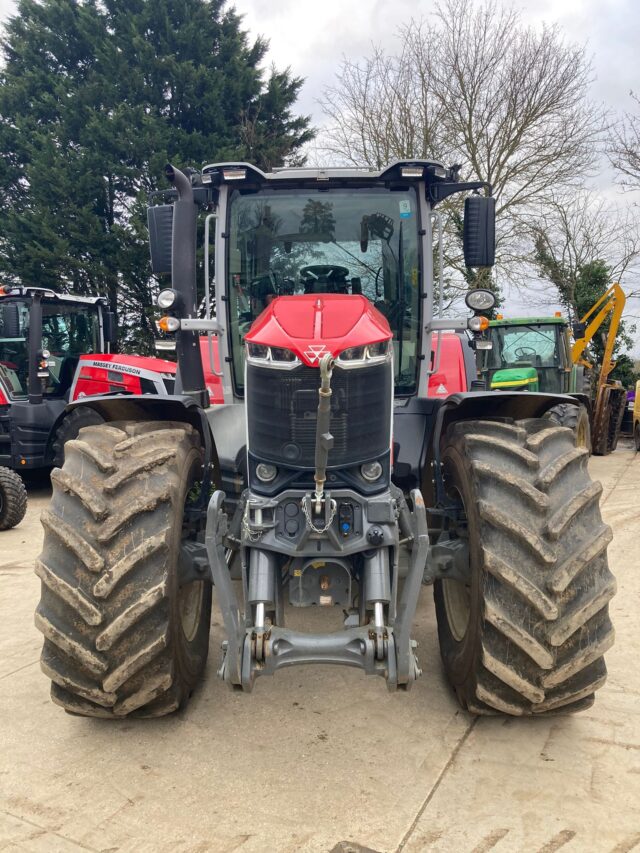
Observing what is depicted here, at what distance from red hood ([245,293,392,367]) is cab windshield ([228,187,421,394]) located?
0.90 meters

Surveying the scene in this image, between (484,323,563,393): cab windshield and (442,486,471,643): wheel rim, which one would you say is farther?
(484,323,563,393): cab windshield

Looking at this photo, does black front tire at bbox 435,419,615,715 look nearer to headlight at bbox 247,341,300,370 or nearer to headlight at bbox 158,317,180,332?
headlight at bbox 247,341,300,370

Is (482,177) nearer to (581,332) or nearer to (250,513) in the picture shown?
(581,332)

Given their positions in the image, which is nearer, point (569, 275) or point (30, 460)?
point (30, 460)

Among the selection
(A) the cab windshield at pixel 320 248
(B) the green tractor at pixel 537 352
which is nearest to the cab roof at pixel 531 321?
(B) the green tractor at pixel 537 352

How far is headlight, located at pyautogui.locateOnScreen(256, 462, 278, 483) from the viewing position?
113 inches

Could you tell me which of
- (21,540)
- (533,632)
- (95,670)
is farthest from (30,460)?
(533,632)

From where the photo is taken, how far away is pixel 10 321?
8.71 meters

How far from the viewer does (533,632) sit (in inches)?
104

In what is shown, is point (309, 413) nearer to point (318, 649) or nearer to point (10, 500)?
point (318, 649)

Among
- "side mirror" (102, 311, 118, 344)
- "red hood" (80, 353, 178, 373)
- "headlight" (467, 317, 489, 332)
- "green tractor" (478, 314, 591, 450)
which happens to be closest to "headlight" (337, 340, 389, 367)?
"headlight" (467, 317, 489, 332)

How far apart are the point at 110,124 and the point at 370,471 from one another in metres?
15.7

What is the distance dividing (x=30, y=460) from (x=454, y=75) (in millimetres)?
14666

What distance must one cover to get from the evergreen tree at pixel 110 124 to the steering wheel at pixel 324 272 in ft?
42.0
